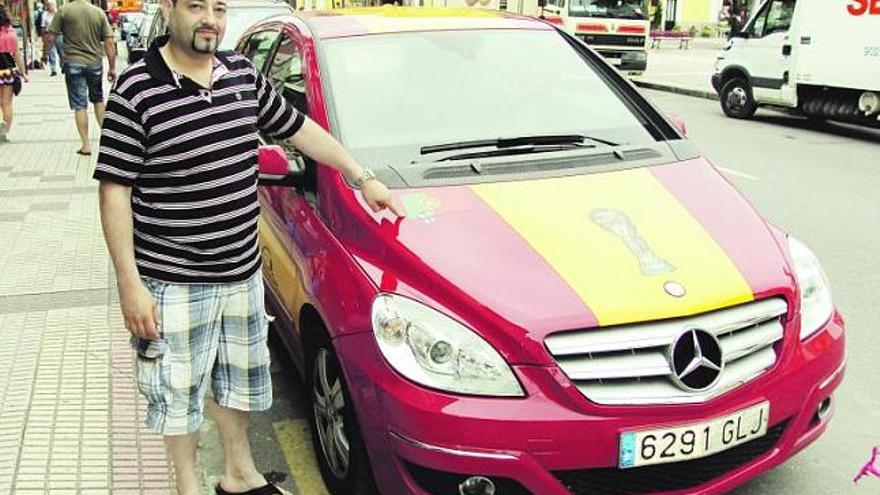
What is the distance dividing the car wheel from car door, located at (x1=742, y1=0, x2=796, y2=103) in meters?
11.4

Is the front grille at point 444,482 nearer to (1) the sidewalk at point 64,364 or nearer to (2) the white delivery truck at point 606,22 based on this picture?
(1) the sidewalk at point 64,364

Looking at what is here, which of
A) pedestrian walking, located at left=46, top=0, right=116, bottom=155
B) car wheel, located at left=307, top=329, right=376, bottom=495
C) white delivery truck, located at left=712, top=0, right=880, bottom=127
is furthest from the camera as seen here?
white delivery truck, located at left=712, top=0, right=880, bottom=127

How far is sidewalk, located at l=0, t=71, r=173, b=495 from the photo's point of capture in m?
3.33

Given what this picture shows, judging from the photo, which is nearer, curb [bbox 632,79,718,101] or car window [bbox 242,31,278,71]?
car window [bbox 242,31,278,71]

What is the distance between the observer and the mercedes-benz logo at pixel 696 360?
2.43 meters

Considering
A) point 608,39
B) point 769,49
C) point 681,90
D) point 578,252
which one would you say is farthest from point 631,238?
point 608,39

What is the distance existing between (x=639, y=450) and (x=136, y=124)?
161 centimetres

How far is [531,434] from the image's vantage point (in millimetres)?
2348

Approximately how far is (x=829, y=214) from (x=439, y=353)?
5915mm

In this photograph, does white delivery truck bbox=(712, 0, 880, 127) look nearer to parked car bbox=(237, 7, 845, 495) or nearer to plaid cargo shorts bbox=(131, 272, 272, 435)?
parked car bbox=(237, 7, 845, 495)

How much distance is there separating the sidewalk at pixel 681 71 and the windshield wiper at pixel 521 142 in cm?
1502

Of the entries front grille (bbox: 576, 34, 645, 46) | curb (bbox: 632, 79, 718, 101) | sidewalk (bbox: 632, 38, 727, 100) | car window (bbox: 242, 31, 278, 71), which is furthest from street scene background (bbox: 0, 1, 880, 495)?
front grille (bbox: 576, 34, 645, 46)

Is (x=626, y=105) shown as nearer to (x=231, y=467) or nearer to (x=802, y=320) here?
(x=802, y=320)

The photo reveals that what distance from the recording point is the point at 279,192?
3.76 meters
